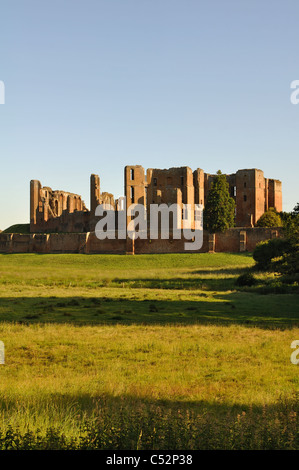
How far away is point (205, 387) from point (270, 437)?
4113 mm

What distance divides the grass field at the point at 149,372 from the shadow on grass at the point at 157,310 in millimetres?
54

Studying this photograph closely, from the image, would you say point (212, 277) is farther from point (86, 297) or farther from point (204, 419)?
point (204, 419)

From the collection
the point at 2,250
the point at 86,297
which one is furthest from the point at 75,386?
the point at 2,250

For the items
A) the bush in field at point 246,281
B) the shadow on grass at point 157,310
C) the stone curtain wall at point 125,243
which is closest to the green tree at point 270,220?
the stone curtain wall at point 125,243

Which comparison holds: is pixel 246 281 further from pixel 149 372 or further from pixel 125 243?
pixel 125 243

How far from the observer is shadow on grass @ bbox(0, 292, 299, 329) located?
1875 centimetres

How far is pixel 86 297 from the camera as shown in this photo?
2778cm

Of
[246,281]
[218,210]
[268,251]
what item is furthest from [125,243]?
[246,281]

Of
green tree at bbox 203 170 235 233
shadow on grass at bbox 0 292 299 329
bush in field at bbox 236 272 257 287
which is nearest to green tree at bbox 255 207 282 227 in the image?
green tree at bbox 203 170 235 233

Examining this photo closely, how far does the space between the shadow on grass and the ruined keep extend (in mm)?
49057

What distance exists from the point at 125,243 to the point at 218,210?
1552 cm

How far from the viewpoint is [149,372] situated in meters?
10.6

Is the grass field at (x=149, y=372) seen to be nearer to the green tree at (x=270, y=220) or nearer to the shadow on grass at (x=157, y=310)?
the shadow on grass at (x=157, y=310)

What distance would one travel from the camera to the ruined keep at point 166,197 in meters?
82.1
